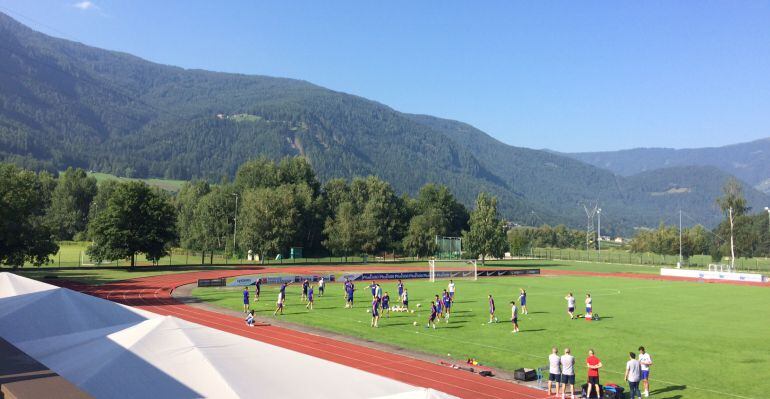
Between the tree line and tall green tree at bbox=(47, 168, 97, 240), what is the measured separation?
24 cm

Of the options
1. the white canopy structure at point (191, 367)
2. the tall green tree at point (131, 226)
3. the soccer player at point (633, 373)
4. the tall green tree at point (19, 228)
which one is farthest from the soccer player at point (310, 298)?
the tall green tree at point (131, 226)

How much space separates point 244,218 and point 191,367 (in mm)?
79934

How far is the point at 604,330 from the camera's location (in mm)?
30297

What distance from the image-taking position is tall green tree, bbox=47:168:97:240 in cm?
12656

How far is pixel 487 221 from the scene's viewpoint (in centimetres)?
9394

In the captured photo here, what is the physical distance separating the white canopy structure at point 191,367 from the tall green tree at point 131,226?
165 feet

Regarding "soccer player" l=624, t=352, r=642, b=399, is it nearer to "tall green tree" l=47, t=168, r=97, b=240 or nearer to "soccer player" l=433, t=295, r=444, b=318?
"soccer player" l=433, t=295, r=444, b=318

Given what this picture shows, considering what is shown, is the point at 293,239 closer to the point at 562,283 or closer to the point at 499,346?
the point at 562,283

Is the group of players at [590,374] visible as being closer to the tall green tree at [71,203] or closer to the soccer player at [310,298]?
the soccer player at [310,298]

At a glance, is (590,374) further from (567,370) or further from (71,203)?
(71,203)

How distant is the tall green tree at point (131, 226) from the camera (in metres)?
64.8

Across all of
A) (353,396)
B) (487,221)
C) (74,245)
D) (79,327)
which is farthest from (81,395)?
(74,245)

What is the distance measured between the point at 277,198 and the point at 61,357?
75.0 meters

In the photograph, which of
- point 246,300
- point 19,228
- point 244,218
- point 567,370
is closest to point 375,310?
point 246,300
